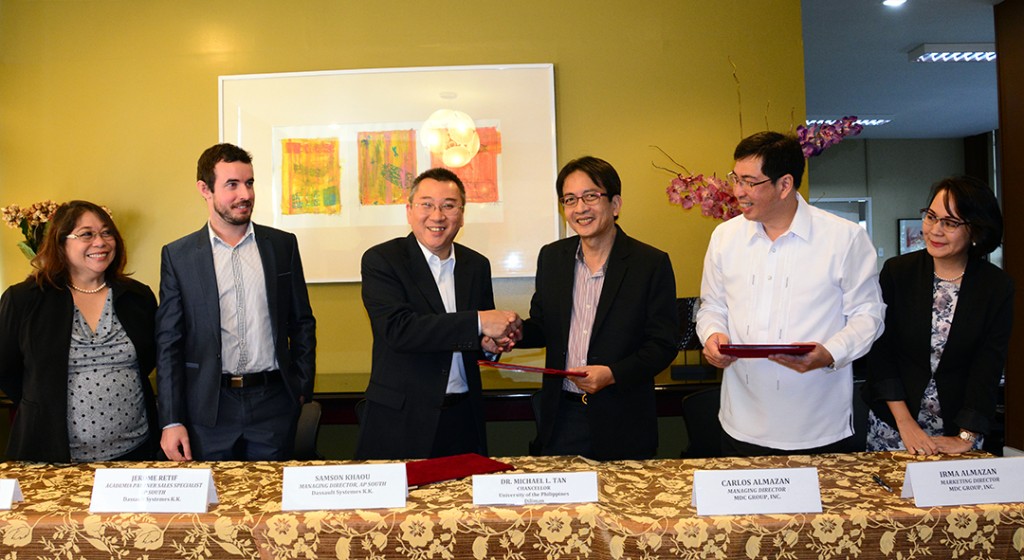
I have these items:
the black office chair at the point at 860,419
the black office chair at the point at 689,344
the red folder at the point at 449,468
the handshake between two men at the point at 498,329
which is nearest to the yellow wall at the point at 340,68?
the black office chair at the point at 689,344

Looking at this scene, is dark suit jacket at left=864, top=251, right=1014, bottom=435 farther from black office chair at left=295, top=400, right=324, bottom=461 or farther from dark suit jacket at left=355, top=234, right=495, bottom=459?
black office chair at left=295, top=400, right=324, bottom=461

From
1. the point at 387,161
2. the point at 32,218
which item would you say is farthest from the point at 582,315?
the point at 32,218

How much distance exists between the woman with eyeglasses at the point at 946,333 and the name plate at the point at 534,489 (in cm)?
119

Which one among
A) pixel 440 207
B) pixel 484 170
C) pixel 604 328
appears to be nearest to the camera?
pixel 604 328

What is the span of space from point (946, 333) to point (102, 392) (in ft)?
9.23

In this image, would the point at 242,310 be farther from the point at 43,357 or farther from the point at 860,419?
the point at 860,419

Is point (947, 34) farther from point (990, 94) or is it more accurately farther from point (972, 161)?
point (972, 161)

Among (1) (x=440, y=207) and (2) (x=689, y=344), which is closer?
(1) (x=440, y=207)

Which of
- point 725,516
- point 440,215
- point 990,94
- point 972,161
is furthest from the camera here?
point 972,161

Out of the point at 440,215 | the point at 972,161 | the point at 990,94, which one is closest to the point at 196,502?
the point at 440,215

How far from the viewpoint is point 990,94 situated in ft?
28.2

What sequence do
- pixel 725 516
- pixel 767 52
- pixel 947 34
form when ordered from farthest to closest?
pixel 947 34 → pixel 767 52 → pixel 725 516

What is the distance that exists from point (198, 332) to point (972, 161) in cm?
1221

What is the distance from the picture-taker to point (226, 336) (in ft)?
8.79
